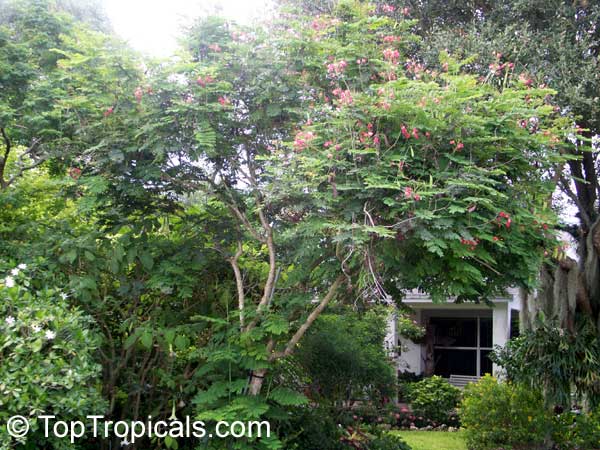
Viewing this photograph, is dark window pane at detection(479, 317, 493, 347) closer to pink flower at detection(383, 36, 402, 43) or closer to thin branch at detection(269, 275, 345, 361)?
thin branch at detection(269, 275, 345, 361)

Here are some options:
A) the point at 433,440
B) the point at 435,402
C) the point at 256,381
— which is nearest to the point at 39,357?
the point at 256,381

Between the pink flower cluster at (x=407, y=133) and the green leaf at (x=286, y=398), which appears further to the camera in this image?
the green leaf at (x=286, y=398)

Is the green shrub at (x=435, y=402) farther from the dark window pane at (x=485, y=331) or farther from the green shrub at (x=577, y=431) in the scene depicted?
the green shrub at (x=577, y=431)

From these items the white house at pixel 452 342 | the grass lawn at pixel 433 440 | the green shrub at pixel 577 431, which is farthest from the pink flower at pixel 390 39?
the white house at pixel 452 342

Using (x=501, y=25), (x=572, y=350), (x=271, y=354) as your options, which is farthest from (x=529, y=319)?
(x=271, y=354)

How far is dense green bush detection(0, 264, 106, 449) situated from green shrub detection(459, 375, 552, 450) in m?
6.44

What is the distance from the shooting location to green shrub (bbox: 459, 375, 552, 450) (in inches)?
387

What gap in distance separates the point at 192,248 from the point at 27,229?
176 centimetres

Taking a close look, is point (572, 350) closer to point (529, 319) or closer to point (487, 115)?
point (529, 319)
